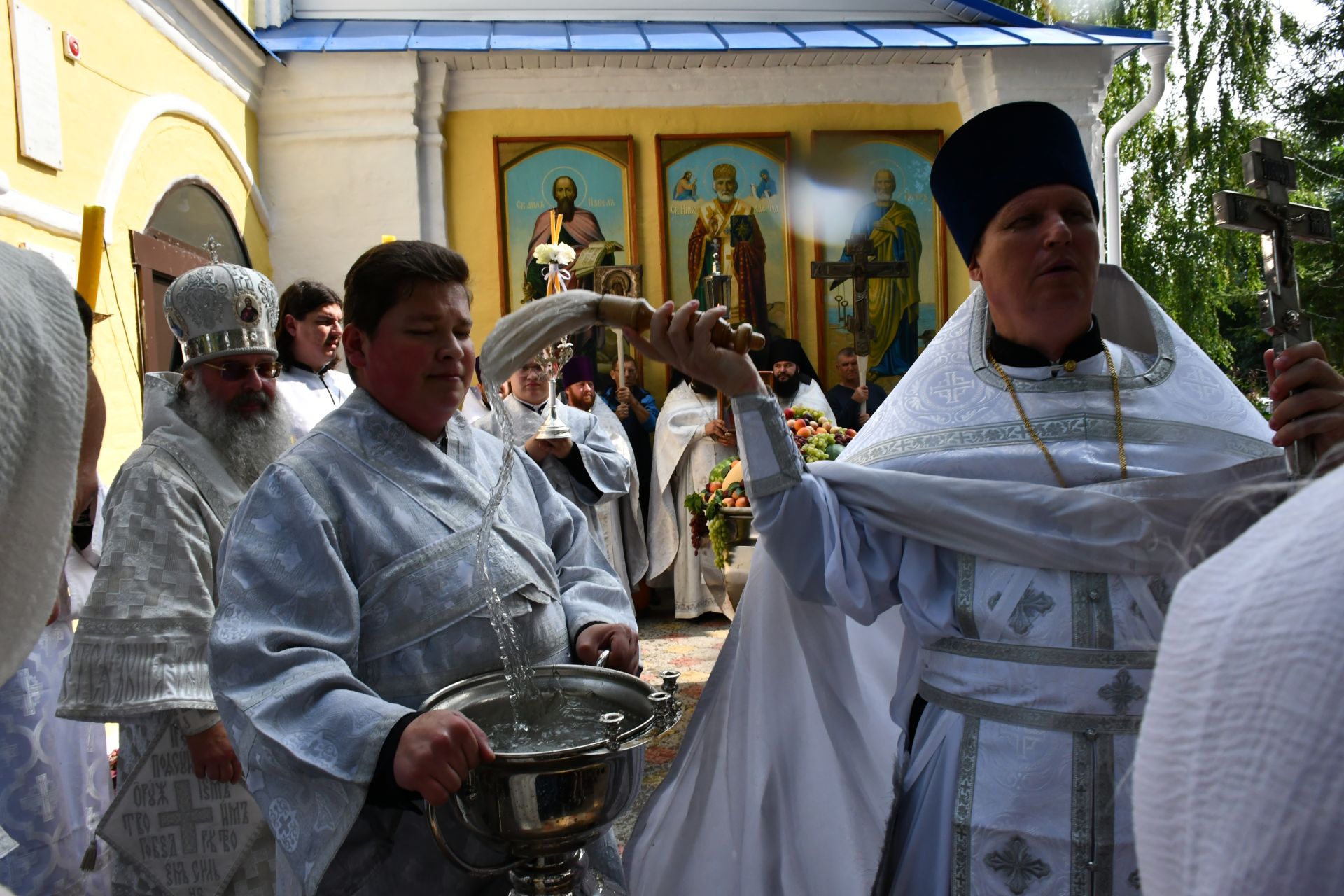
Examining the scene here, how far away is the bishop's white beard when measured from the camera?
298 cm

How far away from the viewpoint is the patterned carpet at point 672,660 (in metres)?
4.76

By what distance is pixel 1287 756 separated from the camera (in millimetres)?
508

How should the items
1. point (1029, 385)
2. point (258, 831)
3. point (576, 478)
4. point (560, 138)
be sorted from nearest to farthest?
point (1029, 385), point (258, 831), point (576, 478), point (560, 138)

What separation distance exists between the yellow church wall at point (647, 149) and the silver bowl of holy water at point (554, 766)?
25.0 ft

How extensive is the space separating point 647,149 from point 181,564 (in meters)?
7.64

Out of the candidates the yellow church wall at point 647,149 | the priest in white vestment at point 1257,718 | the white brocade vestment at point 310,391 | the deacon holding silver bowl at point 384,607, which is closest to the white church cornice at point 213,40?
the yellow church wall at point 647,149

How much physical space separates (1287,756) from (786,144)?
964 cm

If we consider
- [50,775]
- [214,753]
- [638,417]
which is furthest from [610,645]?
[638,417]

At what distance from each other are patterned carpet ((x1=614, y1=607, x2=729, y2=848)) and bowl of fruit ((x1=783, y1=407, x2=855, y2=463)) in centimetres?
105

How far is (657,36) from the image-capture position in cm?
952

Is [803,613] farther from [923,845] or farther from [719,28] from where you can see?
[719,28]

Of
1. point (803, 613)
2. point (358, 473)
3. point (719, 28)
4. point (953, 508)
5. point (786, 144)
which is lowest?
point (803, 613)

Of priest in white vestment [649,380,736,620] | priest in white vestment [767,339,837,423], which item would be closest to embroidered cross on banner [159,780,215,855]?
priest in white vestment [649,380,736,620]

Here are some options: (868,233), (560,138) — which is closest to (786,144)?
(868,233)
